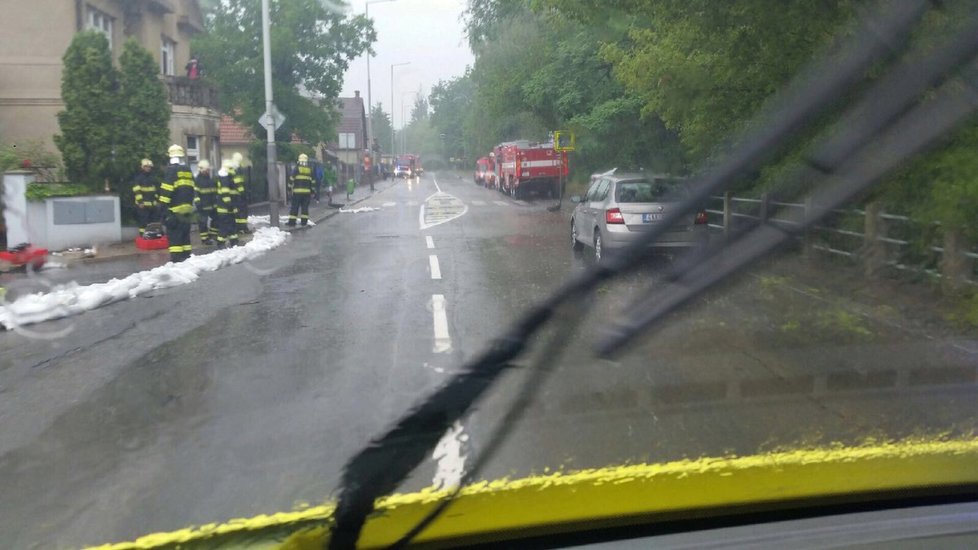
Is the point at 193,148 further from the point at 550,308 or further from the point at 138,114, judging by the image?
the point at 550,308

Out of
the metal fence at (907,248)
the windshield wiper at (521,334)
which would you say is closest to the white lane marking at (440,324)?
the metal fence at (907,248)


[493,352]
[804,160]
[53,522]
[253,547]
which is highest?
[804,160]

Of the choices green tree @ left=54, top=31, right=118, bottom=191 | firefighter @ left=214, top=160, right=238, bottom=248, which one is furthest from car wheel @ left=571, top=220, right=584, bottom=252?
green tree @ left=54, top=31, right=118, bottom=191

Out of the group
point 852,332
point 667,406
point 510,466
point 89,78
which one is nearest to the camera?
point 510,466

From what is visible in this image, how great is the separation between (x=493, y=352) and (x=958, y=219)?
7630 mm

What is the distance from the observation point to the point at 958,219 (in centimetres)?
927

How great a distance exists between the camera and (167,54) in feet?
98.2

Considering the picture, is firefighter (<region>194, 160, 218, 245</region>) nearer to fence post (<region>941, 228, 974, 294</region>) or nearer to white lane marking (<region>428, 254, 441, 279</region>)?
white lane marking (<region>428, 254, 441, 279</region>)

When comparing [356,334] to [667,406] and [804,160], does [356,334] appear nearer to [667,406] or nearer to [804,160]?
[667,406]

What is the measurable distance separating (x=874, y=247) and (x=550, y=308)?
986 cm

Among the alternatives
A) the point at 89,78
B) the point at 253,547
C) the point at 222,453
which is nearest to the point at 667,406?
the point at 222,453

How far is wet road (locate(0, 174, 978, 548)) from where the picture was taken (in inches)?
178

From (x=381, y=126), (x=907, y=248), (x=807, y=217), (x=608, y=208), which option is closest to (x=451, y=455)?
(x=807, y=217)

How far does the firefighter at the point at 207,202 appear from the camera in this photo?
731 inches
